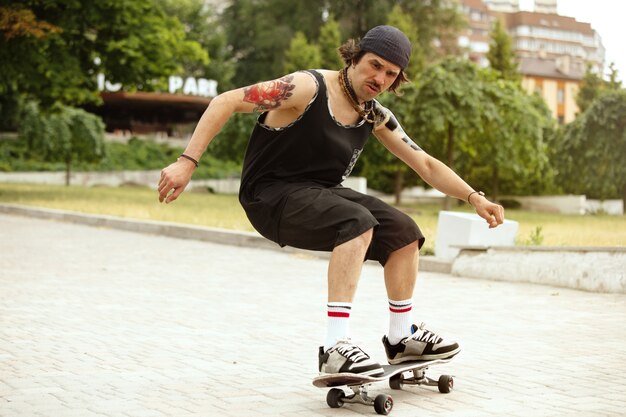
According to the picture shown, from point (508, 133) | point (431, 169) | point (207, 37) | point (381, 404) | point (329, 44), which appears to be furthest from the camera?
point (207, 37)

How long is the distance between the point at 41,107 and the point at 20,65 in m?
2.50

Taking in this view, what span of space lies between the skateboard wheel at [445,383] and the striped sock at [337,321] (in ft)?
1.83

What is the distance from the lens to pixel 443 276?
11.4 metres

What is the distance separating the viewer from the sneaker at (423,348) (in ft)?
16.3

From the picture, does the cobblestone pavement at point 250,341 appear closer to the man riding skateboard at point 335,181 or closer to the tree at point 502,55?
the man riding skateboard at point 335,181

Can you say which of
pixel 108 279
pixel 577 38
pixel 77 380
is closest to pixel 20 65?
pixel 108 279

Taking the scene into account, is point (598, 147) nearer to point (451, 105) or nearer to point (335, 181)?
point (451, 105)

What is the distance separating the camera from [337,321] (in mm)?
4590

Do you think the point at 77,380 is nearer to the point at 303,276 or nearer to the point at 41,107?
the point at 303,276

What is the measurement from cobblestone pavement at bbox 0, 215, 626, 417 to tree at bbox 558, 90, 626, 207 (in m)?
29.6

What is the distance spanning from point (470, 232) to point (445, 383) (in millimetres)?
6816

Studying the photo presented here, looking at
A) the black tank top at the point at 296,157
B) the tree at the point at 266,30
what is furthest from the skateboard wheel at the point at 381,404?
the tree at the point at 266,30

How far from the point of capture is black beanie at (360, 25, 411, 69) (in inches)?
183

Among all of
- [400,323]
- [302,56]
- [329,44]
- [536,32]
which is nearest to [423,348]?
[400,323]
